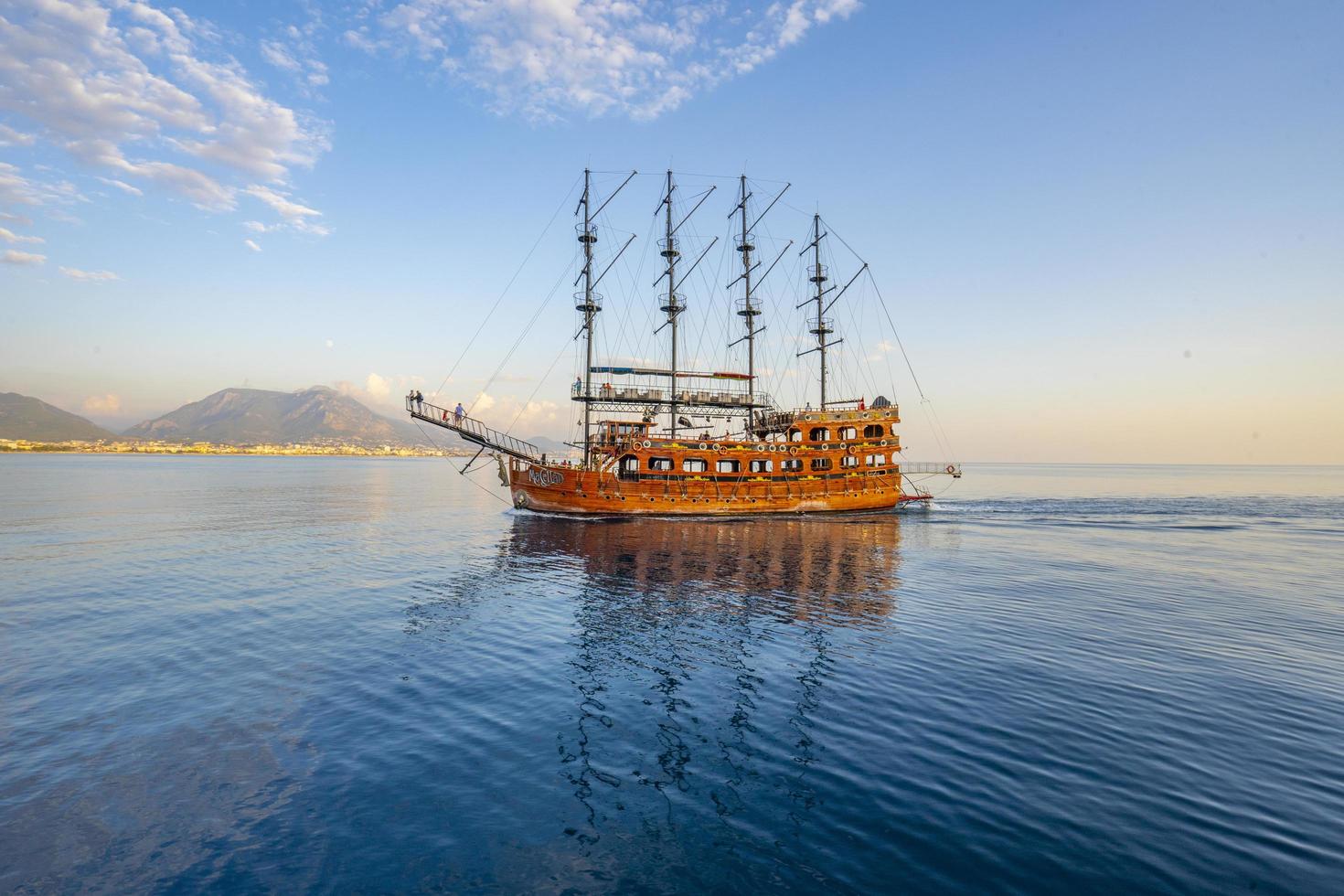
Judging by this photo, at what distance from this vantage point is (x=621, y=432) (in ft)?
149

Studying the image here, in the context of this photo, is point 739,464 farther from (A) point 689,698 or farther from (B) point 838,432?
(A) point 689,698

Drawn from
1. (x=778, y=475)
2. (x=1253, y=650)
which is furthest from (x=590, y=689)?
(x=778, y=475)

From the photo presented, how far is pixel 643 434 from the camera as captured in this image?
151ft

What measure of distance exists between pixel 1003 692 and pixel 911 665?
2.19 metres

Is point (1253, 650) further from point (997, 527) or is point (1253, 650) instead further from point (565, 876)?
point (997, 527)

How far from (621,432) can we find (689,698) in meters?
34.2

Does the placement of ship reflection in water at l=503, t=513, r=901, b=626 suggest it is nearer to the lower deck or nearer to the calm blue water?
the calm blue water

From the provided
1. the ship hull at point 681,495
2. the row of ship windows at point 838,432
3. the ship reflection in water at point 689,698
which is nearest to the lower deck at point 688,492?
the ship hull at point 681,495

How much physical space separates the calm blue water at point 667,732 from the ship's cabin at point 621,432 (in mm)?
21267

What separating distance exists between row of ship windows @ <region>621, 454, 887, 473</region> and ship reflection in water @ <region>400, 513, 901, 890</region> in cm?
1699

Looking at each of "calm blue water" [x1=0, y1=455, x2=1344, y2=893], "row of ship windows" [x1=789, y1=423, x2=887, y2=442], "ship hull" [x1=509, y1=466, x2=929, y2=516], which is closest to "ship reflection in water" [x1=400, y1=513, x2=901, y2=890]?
"calm blue water" [x1=0, y1=455, x2=1344, y2=893]

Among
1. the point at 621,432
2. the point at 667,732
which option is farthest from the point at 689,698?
the point at 621,432

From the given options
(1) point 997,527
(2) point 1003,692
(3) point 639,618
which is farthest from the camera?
(1) point 997,527

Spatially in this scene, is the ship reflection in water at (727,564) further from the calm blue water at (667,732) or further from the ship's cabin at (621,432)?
the ship's cabin at (621,432)
